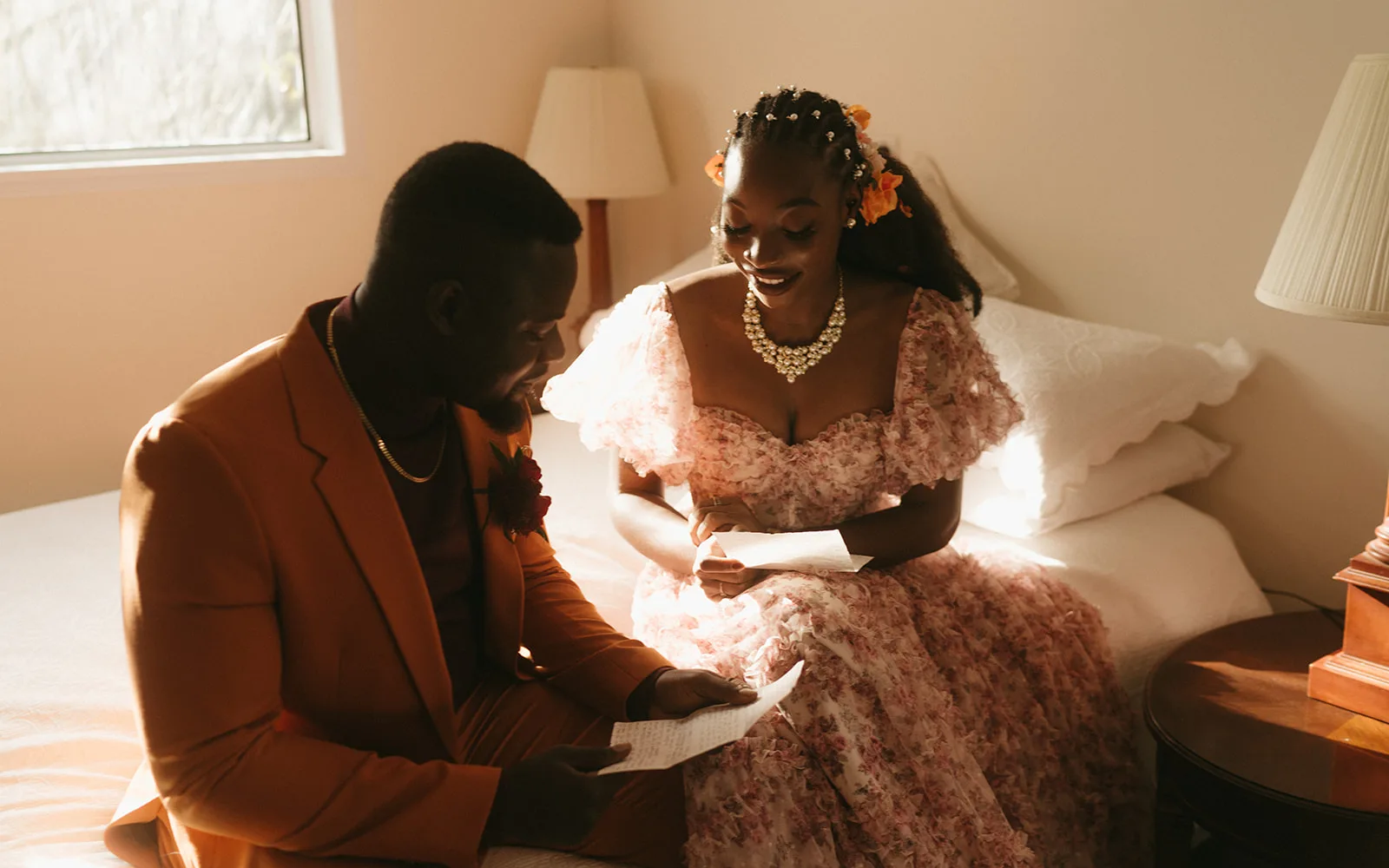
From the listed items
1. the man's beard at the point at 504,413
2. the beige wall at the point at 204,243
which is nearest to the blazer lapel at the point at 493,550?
the man's beard at the point at 504,413

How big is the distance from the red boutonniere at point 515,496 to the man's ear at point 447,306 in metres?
0.28

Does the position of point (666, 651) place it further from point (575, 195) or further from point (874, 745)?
point (575, 195)

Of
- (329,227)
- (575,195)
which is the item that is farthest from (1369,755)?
(329,227)

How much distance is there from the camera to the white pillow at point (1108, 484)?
2.15 metres

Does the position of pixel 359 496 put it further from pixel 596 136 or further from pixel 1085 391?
pixel 596 136

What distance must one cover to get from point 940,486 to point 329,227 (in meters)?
2.07

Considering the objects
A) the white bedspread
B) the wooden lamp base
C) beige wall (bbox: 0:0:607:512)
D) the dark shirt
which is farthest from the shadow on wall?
beige wall (bbox: 0:0:607:512)

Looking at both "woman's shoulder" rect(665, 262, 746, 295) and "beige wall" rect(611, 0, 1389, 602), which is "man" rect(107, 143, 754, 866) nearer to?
"woman's shoulder" rect(665, 262, 746, 295)

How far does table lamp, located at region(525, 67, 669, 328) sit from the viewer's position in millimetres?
3297

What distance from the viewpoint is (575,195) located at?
130 inches

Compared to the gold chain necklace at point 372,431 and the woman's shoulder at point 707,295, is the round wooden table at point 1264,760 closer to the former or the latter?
the woman's shoulder at point 707,295

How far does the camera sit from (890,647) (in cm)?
159

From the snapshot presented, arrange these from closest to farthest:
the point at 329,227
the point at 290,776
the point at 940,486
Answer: the point at 290,776 < the point at 940,486 < the point at 329,227

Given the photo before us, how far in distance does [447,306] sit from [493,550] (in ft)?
1.19
